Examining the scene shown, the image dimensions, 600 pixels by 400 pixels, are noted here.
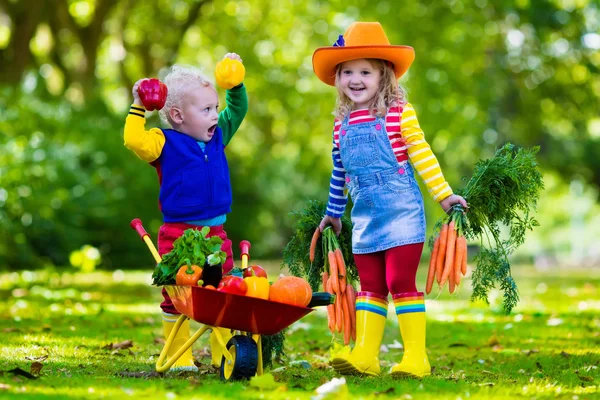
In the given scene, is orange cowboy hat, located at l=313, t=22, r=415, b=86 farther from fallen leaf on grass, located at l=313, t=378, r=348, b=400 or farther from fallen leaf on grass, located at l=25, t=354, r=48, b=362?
fallen leaf on grass, located at l=25, t=354, r=48, b=362

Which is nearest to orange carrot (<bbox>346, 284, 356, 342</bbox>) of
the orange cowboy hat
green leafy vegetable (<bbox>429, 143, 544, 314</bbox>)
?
green leafy vegetable (<bbox>429, 143, 544, 314</bbox>)

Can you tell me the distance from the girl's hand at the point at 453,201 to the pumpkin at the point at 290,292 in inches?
39.0

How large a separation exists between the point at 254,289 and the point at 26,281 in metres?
7.63

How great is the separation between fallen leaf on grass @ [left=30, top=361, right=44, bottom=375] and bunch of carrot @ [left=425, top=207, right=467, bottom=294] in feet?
6.97

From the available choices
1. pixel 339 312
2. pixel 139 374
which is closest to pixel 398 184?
pixel 339 312

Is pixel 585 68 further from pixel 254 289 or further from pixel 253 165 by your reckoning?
pixel 254 289

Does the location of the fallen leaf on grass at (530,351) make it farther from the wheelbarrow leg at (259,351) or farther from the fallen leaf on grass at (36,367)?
the fallen leaf on grass at (36,367)

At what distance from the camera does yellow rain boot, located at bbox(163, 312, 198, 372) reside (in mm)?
4988

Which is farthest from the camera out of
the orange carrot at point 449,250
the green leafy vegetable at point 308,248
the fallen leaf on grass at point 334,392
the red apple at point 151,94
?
the green leafy vegetable at point 308,248

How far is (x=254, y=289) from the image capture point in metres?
4.45

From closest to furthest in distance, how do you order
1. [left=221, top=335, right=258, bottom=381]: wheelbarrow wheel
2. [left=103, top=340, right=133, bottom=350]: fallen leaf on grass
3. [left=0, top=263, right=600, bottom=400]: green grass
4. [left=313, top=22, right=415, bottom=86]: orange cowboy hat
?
[left=0, top=263, right=600, bottom=400]: green grass, [left=221, top=335, right=258, bottom=381]: wheelbarrow wheel, [left=313, top=22, right=415, bottom=86]: orange cowboy hat, [left=103, top=340, right=133, bottom=350]: fallen leaf on grass

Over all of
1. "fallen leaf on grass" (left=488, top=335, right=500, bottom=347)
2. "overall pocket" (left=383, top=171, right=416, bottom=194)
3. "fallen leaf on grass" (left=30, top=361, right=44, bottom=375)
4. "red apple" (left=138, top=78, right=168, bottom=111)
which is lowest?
"fallen leaf on grass" (left=488, top=335, right=500, bottom=347)

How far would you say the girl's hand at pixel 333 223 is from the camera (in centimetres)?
539

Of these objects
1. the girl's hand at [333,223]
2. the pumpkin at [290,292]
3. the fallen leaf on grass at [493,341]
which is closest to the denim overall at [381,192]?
the girl's hand at [333,223]
